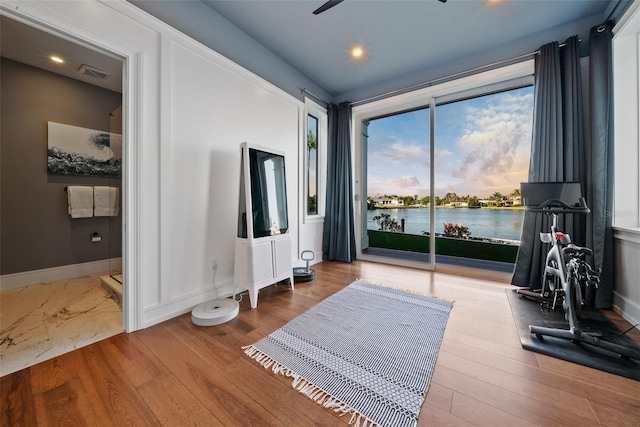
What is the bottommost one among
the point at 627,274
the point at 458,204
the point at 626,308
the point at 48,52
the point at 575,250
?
the point at 626,308

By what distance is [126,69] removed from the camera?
5.32ft

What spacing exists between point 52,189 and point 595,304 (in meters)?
5.91

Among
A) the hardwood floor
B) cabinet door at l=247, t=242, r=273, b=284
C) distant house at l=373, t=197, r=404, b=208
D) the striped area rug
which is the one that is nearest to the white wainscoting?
the hardwood floor

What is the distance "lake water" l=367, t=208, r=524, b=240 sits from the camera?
159 inches

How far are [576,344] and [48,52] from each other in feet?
17.1

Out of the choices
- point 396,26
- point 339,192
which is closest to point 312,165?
point 339,192

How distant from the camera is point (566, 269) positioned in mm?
1689

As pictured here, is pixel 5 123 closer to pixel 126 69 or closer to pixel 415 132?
pixel 126 69

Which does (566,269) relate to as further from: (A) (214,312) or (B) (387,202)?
(B) (387,202)

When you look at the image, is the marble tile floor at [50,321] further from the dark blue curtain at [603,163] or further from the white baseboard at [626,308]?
the dark blue curtain at [603,163]

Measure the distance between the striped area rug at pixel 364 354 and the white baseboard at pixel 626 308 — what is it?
128 cm

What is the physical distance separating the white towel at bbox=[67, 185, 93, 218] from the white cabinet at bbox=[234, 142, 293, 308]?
7.66 feet

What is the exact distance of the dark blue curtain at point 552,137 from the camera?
2.19 meters

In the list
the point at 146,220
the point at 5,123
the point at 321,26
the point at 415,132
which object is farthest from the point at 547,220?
the point at 5,123
